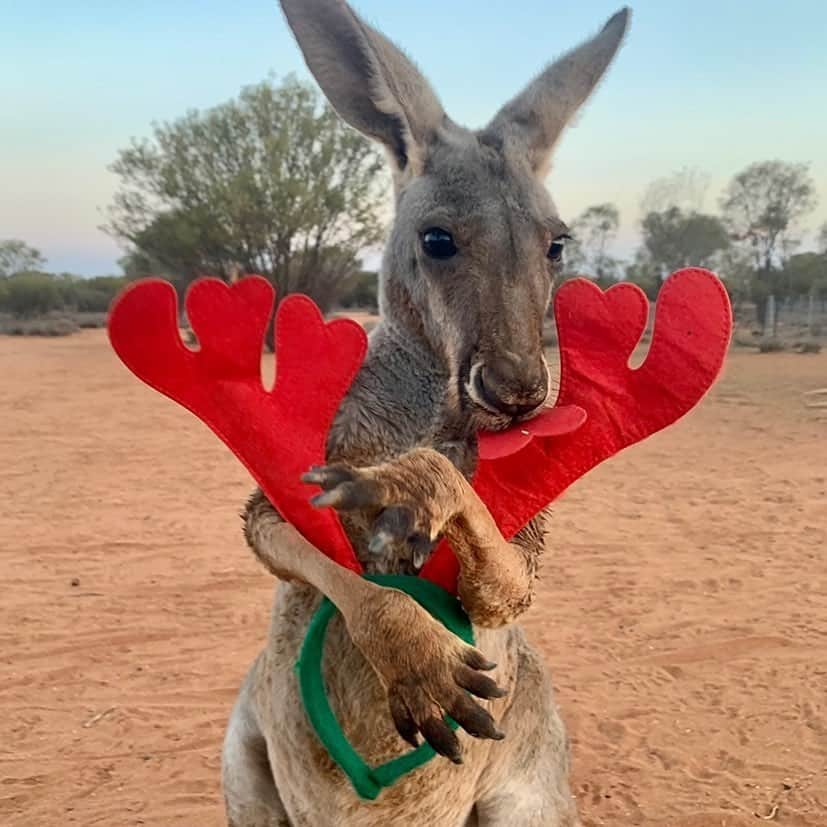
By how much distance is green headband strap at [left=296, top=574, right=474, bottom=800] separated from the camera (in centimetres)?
186

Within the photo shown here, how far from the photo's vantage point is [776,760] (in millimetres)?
4059

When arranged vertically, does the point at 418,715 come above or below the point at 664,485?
above

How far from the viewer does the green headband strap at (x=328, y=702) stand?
73.1 inches

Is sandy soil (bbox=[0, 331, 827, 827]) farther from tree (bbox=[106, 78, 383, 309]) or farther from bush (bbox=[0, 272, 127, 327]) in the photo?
bush (bbox=[0, 272, 127, 327])

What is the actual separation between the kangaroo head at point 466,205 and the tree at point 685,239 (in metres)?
30.1

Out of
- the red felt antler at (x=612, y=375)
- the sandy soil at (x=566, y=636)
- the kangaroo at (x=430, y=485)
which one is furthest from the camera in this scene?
the sandy soil at (x=566, y=636)

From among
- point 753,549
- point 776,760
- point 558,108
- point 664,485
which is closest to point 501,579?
point 558,108

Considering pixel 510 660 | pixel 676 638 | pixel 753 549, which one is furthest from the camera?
pixel 753 549

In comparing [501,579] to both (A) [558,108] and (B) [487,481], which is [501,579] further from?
(A) [558,108]

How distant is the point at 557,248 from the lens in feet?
7.25

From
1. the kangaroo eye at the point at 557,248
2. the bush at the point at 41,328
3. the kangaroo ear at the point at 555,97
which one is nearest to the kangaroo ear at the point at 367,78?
the kangaroo ear at the point at 555,97

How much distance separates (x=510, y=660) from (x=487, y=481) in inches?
23.2

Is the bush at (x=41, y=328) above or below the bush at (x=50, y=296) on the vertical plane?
below

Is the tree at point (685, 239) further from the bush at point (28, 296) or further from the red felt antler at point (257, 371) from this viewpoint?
the red felt antler at point (257, 371)
